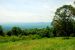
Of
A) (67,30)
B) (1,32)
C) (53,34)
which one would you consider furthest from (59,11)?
(1,32)

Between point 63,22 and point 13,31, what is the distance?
127 ft

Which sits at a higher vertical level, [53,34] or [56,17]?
[56,17]

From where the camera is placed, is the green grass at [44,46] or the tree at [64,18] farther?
the tree at [64,18]

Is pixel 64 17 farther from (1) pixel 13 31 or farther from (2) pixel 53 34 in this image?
(1) pixel 13 31

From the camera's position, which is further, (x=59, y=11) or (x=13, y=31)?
(x=13, y=31)

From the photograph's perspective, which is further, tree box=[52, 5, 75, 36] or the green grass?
tree box=[52, 5, 75, 36]

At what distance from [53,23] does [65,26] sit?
107 inches

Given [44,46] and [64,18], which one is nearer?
[44,46]

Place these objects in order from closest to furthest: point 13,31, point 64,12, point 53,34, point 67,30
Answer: point 64,12 → point 67,30 → point 53,34 → point 13,31

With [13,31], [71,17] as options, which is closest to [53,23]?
[71,17]

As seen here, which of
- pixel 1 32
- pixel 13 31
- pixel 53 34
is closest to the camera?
pixel 53 34

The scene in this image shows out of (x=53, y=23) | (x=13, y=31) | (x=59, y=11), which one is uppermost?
(x=59, y=11)

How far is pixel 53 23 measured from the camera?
42562 mm

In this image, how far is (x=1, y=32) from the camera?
68.4 metres
